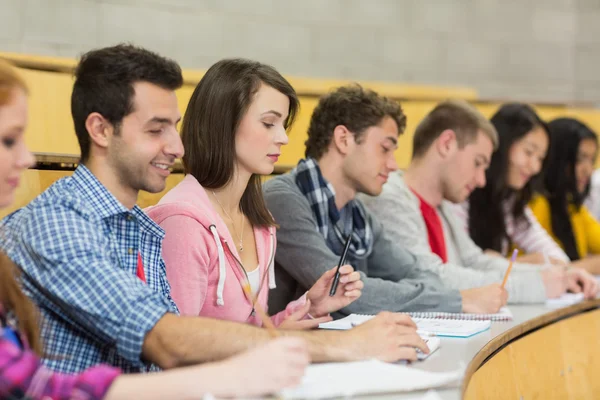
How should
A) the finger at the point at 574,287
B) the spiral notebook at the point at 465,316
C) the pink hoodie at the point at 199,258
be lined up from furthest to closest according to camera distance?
the finger at the point at 574,287, the spiral notebook at the point at 465,316, the pink hoodie at the point at 199,258

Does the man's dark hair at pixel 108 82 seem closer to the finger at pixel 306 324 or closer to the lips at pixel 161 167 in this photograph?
the lips at pixel 161 167

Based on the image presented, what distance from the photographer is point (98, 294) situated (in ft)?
3.84

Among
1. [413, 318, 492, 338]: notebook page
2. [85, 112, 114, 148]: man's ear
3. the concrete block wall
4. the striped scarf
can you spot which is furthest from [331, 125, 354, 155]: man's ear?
the concrete block wall

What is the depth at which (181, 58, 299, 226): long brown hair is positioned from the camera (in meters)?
1.77

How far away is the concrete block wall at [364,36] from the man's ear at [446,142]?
129 centimetres

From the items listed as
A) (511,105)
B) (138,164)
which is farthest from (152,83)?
(511,105)

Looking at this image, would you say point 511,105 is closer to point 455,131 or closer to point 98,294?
point 455,131

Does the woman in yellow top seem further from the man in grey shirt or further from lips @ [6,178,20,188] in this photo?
lips @ [6,178,20,188]

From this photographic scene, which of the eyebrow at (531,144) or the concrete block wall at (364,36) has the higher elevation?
the concrete block wall at (364,36)

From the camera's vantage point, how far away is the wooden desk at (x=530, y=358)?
56.5 inches

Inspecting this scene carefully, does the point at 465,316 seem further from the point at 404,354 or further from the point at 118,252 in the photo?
the point at 118,252

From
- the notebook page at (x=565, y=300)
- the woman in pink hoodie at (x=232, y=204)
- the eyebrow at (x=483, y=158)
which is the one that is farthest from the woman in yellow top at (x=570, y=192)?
the woman in pink hoodie at (x=232, y=204)

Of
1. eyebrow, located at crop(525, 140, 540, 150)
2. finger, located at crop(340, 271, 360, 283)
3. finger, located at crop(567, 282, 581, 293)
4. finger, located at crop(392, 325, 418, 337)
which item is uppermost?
eyebrow, located at crop(525, 140, 540, 150)

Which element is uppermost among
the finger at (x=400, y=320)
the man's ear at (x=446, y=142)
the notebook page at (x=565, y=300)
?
the man's ear at (x=446, y=142)
